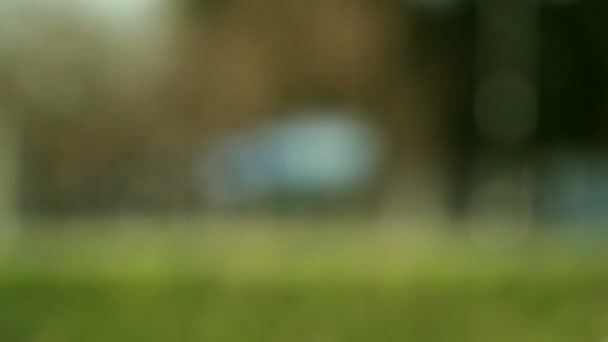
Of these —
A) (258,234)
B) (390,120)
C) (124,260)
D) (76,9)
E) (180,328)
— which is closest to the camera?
(180,328)

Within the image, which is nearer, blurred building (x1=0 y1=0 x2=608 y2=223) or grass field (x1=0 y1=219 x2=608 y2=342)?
grass field (x1=0 y1=219 x2=608 y2=342)

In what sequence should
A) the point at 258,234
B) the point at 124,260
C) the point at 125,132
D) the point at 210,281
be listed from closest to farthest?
the point at 210,281 → the point at 124,260 → the point at 258,234 → the point at 125,132

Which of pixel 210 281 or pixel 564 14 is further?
pixel 564 14

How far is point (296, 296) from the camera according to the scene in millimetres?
2555

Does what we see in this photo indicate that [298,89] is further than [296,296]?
Yes

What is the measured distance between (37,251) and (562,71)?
818cm

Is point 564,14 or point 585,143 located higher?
point 564,14

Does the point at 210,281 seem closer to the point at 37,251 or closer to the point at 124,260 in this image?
the point at 124,260

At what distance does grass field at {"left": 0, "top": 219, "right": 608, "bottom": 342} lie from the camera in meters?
2.41

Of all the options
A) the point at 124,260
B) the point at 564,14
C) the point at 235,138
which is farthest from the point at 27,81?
the point at 124,260

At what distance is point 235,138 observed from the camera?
10.4 metres

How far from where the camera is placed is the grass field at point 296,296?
7.90 ft

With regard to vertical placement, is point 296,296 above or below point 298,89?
above

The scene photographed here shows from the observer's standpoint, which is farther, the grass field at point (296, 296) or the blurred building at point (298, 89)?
the blurred building at point (298, 89)
